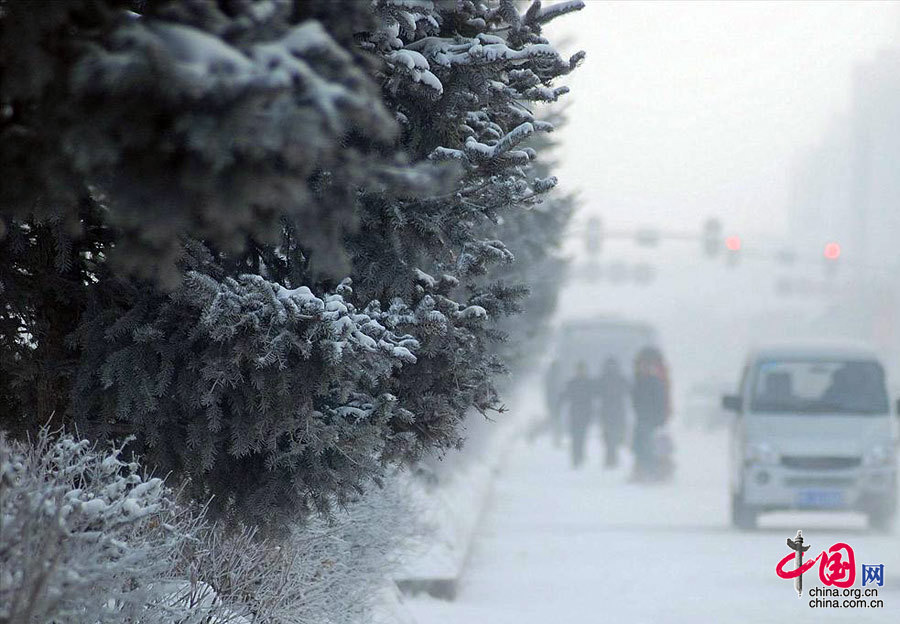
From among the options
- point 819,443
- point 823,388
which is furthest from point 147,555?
point 823,388

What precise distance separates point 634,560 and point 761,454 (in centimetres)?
283

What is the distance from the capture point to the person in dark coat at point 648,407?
2100cm

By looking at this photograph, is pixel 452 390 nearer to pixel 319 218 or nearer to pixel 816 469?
pixel 319 218

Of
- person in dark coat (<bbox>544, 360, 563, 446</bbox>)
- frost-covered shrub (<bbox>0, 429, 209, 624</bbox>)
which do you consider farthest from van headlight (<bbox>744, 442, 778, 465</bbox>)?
person in dark coat (<bbox>544, 360, 563, 446</bbox>)

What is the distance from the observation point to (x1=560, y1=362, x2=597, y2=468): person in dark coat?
948 inches

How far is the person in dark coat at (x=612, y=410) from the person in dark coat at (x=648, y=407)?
1.90 meters

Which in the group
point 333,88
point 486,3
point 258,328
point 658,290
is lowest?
point 658,290

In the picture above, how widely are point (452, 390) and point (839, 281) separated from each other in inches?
Result: 3119

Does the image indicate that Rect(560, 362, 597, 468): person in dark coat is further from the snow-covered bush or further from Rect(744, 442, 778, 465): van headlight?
the snow-covered bush

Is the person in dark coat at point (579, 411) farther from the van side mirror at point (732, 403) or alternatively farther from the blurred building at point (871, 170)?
the blurred building at point (871, 170)

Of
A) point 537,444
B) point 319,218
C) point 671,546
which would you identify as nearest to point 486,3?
point 319,218

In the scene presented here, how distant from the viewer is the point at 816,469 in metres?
14.3

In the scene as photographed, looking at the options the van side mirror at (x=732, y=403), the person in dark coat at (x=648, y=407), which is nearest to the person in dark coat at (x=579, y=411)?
the person in dark coat at (x=648, y=407)

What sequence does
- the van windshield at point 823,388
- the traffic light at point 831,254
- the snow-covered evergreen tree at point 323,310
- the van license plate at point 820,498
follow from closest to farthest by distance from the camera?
the snow-covered evergreen tree at point 323,310, the van license plate at point 820,498, the van windshield at point 823,388, the traffic light at point 831,254
